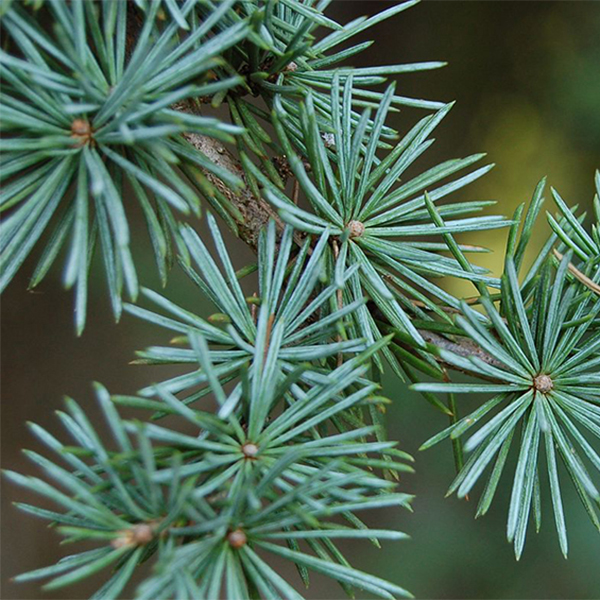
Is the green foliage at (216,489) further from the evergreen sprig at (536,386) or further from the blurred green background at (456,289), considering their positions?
the blurred green background at (456,289)

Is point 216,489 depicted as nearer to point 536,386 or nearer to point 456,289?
point 536,386

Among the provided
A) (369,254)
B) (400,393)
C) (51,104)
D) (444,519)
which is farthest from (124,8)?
(444,519)

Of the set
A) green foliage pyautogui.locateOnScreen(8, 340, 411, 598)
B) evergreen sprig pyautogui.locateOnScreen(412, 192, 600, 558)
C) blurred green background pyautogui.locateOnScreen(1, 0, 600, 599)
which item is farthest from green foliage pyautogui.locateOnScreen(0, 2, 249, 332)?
blurred green background pyautogui.locateOnScreen(1, 0, 600, 599)

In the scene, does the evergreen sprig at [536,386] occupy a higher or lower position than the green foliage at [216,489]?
higher

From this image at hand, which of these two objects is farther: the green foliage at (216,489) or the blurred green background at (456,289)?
the blurred green background at (456,289)

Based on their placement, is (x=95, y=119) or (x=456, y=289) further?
(x=456, y=289)

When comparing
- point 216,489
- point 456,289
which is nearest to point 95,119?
point 216,489

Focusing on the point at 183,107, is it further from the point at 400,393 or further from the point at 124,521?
the point at 400,393

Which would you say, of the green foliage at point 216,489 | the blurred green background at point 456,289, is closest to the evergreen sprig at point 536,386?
the green foliage at point 216,489

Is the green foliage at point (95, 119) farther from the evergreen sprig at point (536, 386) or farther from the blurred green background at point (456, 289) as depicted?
the blurred green background at point (456, 289)
